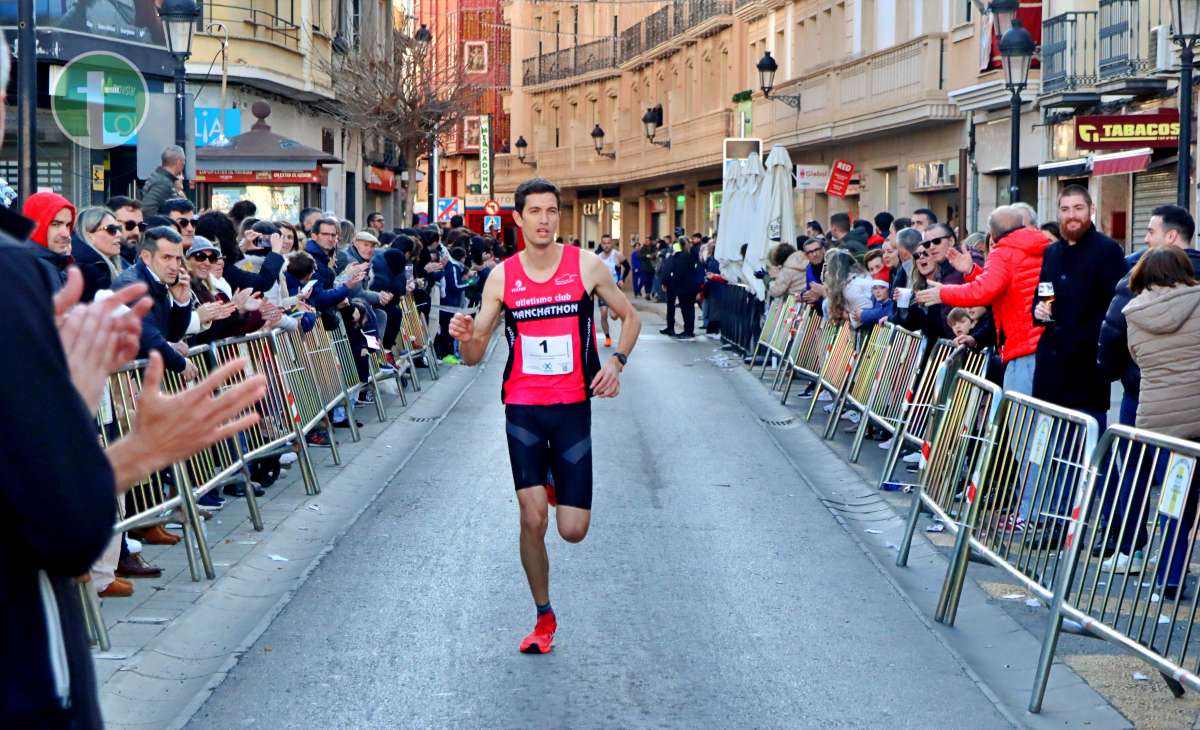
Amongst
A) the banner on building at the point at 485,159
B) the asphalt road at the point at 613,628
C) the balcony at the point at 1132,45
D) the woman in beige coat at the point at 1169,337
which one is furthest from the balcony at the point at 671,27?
the woman in beige coat at the point at 1169,337

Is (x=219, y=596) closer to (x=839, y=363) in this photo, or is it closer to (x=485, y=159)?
(x=839, y=363)

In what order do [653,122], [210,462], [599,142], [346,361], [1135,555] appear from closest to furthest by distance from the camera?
[1135,555], [210,462], [346,361], [653,122], [599,142]

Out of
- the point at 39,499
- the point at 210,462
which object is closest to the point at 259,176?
the point at 210,462

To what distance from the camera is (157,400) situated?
8.07ft

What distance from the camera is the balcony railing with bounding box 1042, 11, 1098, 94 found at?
26.1m

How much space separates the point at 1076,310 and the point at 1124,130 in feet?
44.2

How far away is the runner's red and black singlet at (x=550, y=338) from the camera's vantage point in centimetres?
734

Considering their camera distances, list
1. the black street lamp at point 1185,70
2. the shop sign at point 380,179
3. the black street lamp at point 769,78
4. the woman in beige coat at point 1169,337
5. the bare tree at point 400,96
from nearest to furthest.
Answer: the woman in beige coat at point 1169,337, the black street lamp at point 1185,70, the black street lamp at point 769,78, the bare tree at point 400,96, the shop sign at point 380,179

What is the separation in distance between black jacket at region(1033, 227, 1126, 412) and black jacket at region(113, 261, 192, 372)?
15.7ft

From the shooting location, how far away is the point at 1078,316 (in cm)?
988

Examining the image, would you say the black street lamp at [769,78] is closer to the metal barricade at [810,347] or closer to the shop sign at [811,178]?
the shop sign at [811,178]

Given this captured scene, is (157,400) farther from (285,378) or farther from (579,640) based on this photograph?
(285,378)

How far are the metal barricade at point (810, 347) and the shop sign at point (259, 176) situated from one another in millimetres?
6733

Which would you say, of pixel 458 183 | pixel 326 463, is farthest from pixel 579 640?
pixel 458 183
